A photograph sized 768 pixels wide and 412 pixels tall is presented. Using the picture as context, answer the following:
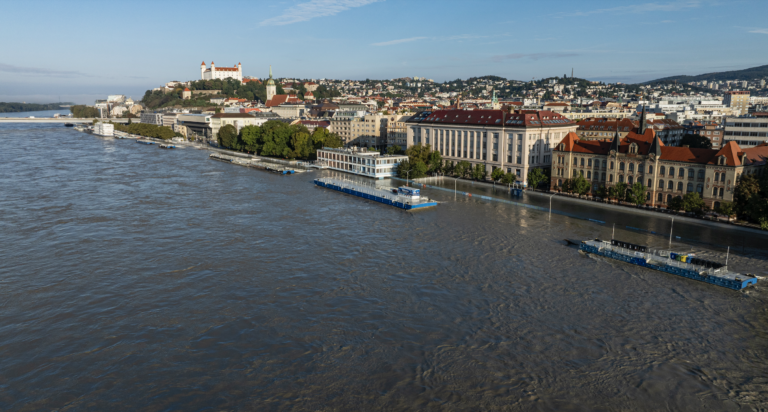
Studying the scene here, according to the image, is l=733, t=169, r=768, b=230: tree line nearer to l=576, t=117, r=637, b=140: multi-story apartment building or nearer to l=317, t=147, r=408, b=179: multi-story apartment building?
l=317, t=147, r=408, b=179: multi-story apartment building

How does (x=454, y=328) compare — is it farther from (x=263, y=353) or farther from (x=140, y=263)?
(x=140, y=263)

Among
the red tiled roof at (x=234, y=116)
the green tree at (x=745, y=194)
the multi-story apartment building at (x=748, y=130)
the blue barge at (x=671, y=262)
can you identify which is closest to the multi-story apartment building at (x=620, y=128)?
the multi-story apartment building at (x=748, y=130)

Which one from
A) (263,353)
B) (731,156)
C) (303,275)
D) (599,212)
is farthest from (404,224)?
(731,156)

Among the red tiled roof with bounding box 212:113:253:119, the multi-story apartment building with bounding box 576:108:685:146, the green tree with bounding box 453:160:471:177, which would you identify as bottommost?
the green tree with bounding box 453:160:471:177

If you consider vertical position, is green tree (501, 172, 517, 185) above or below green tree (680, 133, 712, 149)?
below

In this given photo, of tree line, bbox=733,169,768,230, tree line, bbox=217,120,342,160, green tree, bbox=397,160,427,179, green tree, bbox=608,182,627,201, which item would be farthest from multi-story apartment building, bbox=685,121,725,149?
tree line, bbox=217,120,342,160

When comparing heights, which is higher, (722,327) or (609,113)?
(609,113)

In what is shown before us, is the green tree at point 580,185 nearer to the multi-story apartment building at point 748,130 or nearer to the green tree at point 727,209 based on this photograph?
the green tree at point 727,209

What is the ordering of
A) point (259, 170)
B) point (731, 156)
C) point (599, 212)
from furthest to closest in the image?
point (259, 170)
point (599, 212)
point (731, 156)
